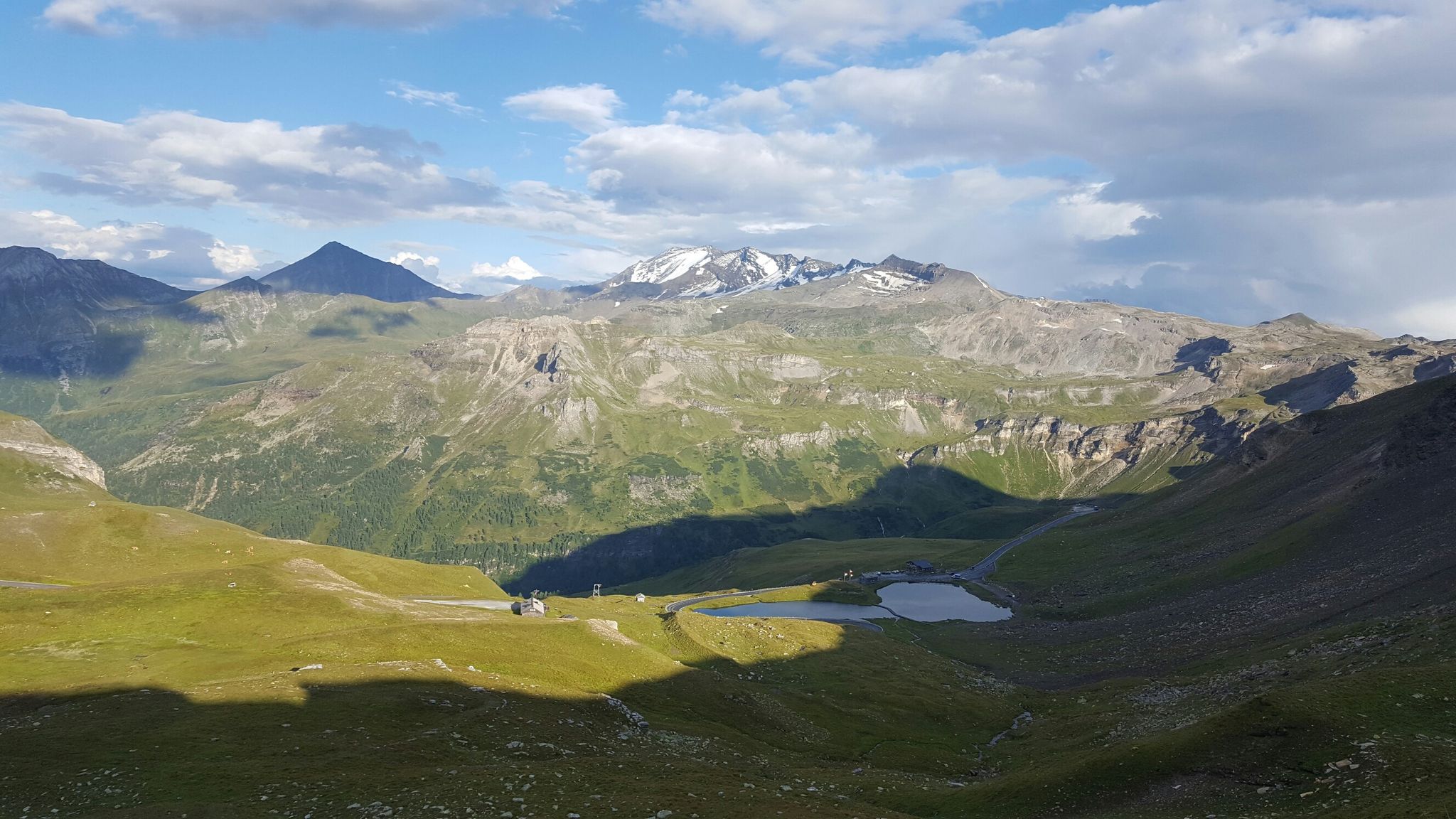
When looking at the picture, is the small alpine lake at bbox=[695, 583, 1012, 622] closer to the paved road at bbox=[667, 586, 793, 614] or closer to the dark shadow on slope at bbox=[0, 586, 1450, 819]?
the paved road at bbox=[667, 586, 793, 614]

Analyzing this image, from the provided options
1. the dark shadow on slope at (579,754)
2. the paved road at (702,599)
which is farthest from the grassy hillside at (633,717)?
the paved road at (702,599)

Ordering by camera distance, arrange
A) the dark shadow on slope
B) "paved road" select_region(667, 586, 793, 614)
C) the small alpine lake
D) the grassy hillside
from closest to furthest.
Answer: the dark shadow on slope < the grassy hillside < "paved road" select_region(667, 586, 793, 614) < the small alpine lake

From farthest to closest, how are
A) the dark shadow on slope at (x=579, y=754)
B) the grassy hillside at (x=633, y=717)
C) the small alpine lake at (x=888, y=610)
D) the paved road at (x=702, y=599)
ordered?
the small alpine lake at (x=888, y=610)
the paved road at (x=702, y=599)
the grassy hillside at (x=633, y=717)
the dark shadow on slope at (x=579, y=754)

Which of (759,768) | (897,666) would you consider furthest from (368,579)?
(759,768)

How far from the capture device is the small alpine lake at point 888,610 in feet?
547

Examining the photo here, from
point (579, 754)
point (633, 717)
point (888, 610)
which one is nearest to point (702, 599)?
point (888, 610)

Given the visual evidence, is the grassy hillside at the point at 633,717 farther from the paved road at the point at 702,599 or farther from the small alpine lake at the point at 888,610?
the small alpine lake at the point at 888,610

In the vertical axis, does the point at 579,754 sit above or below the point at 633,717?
above

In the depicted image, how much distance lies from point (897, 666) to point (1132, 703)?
1297 inches

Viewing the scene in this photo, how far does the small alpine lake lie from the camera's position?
547ft

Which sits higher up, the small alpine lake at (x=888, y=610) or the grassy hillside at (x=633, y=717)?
the grassy hillside at (x=633, y=717)

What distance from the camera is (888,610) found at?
604 ft

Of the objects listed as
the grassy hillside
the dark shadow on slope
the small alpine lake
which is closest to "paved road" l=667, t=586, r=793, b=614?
the small alpine lake

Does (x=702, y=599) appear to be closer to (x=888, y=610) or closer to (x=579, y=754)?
(x=888, y=610)
